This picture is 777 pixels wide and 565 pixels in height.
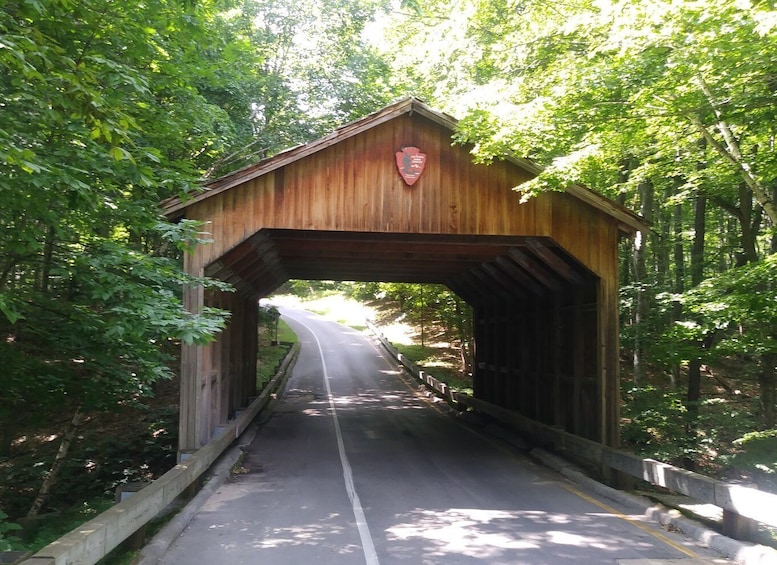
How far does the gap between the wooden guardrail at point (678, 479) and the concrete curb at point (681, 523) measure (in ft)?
0.78

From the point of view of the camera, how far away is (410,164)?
10.4 meters

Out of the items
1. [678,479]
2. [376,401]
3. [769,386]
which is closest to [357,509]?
[678,479]

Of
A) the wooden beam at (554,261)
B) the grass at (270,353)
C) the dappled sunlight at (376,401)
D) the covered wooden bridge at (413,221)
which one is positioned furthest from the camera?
the grass at (270,353)

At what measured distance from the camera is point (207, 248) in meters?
9.76

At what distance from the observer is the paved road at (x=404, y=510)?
5.99 meters

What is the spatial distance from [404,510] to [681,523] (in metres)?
3.26

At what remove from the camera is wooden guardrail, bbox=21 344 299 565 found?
155 inches

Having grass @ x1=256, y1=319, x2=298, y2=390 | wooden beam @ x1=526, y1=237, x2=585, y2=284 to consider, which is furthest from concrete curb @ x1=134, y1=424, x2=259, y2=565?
grass @ x1=256, y1=319, x2=298, y2=390

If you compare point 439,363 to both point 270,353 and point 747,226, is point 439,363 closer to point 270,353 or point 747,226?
point 270,353

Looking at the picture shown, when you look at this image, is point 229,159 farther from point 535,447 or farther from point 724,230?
point 724,230

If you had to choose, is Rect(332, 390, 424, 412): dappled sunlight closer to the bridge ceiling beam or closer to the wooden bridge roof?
the bridge ceiling beam

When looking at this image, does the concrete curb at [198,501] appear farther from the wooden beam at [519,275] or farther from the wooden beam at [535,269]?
the wooden beam at [519,275]

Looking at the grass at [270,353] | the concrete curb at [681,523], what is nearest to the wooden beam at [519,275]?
the concrete curb at [681,523]

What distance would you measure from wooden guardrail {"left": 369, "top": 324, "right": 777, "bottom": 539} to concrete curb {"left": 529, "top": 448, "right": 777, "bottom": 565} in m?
0.24
